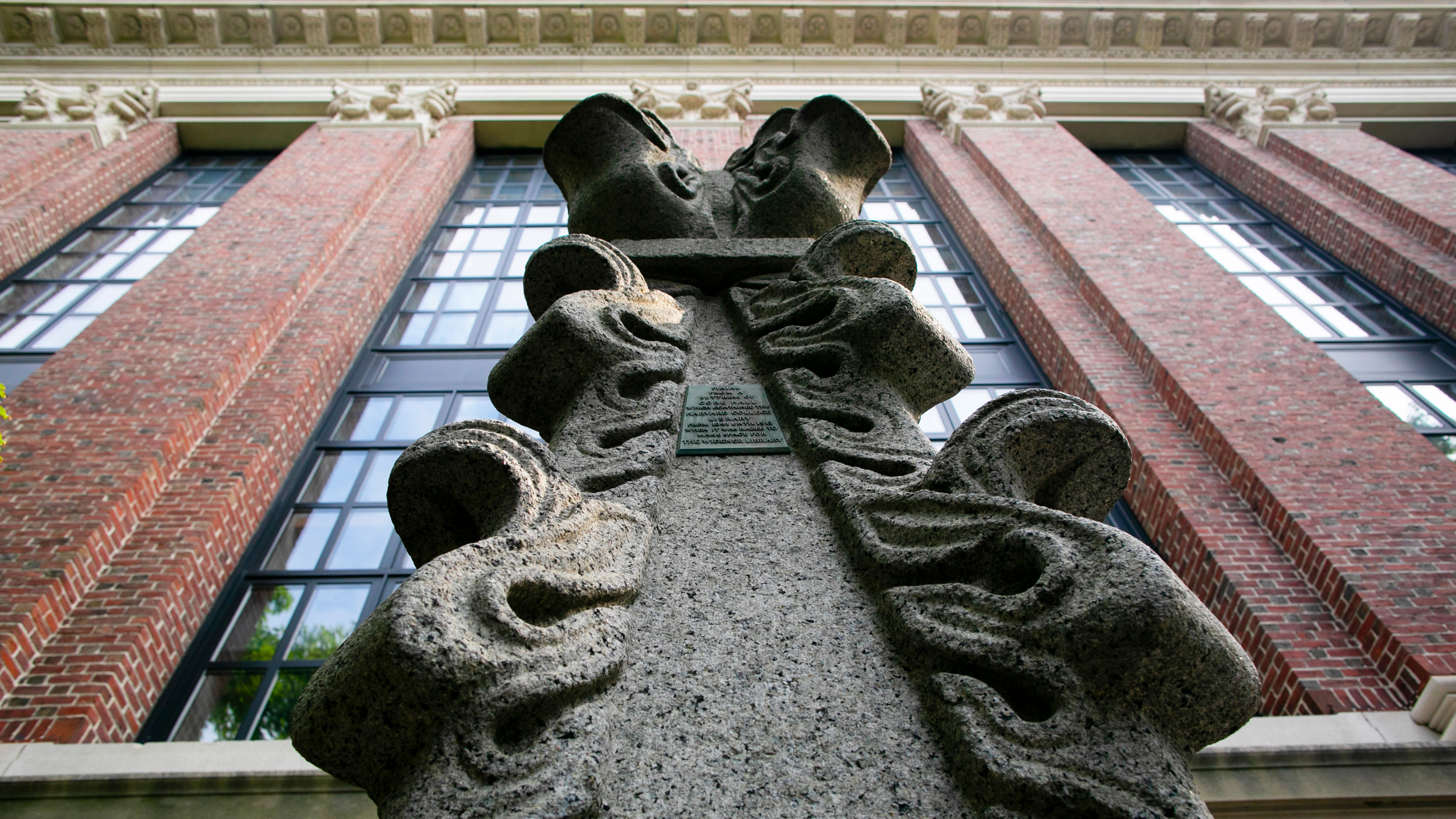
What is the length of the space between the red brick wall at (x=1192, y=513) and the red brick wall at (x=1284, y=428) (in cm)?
9

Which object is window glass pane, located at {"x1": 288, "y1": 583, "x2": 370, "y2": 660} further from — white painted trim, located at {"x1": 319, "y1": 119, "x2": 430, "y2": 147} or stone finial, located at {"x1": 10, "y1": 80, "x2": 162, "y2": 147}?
stone finial, located at {"x1": 10, "y1": 80, "x2": 162, "y2": 147}

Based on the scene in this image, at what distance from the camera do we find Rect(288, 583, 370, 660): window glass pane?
5988 millimetres

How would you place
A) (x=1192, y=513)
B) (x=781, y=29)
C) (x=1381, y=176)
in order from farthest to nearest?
(x=781, y=29) → (x=1381, y=176) → (x=1192, y=513)

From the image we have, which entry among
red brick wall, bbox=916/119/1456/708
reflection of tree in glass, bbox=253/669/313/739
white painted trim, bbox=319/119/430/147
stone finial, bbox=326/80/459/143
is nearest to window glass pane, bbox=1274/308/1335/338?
red brick wall, bbox=916/119/1456/708

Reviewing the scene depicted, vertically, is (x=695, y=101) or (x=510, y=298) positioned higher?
(x=695, y=101)

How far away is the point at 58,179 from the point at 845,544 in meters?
13.6

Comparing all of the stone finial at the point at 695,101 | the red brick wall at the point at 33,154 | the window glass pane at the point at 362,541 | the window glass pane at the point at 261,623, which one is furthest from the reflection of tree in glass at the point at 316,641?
the stone finial at the point at 695,101

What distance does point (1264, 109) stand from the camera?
1354 cm

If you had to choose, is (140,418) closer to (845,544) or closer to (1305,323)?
(845,544)

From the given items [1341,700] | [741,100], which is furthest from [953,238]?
[1341,700]

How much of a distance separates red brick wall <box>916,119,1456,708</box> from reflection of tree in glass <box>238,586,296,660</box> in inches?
263

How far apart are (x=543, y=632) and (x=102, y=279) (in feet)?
38.4

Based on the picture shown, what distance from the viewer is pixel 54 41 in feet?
47.4

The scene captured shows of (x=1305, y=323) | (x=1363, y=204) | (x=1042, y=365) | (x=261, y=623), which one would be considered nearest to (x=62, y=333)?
(x=261, y=623)
